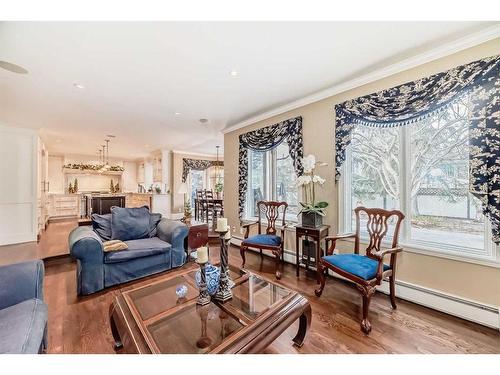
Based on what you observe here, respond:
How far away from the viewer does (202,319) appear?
1.37m

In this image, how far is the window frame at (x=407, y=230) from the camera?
1864 mm

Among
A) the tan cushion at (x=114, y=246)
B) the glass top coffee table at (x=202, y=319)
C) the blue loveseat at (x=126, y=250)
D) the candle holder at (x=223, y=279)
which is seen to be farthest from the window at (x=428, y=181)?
the tan cushion at (x=114, y=246)

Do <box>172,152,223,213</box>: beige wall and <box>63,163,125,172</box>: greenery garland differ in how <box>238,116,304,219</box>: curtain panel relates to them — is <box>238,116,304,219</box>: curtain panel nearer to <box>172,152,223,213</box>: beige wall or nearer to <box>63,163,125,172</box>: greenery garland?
<box>172,152,223,213</box>: beige wall

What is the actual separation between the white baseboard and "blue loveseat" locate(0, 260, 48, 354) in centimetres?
297

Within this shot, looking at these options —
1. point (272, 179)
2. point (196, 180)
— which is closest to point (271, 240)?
point (272, 179)

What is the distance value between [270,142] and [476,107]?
8.12ft

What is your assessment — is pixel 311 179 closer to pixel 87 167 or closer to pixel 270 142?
pixel 270 142

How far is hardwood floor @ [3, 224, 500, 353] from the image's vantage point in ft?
5.23

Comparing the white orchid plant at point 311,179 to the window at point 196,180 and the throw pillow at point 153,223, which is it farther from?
the window at point 196,180

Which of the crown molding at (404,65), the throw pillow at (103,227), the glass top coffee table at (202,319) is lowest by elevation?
the glass top coffee table at (202,319)

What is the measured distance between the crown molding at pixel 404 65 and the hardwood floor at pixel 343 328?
246 cm
